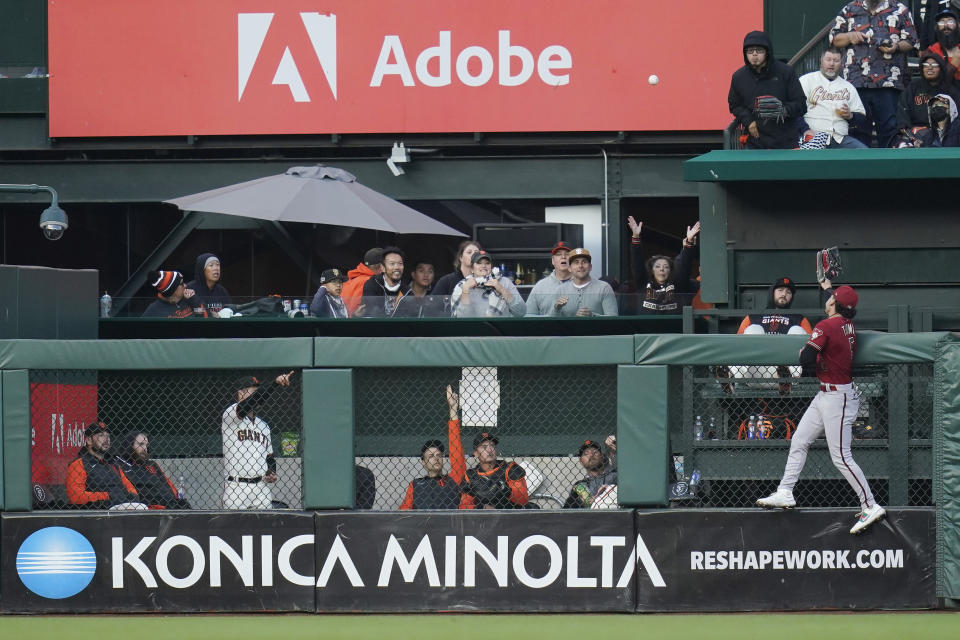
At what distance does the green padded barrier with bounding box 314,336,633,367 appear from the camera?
24.7ft

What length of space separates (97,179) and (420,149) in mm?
4179

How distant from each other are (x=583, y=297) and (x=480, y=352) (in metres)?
4.23

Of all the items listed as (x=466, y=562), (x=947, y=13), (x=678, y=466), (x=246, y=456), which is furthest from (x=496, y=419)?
(x=947, y=13)

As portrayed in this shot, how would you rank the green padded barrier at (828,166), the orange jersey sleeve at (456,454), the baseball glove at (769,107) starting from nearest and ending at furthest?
the orange jersey sleeve at (456,454) < the green padded barrier at (828,166) < the baseball glove at (769,107)

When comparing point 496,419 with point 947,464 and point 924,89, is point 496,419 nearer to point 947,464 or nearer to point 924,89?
point 947,464

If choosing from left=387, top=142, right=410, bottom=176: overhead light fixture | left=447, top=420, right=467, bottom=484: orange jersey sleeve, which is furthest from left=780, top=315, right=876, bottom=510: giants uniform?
left=387, top=142, right=410, bottom=176: overhead light fixture

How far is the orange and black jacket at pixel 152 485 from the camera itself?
7691mm

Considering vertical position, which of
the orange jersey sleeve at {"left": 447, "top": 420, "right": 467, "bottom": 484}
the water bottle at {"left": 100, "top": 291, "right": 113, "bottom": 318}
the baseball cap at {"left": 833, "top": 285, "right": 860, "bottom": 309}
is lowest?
the orange jersey sleeve at {"left": 447, "top": 420, "right": 467, "bottom": 484}

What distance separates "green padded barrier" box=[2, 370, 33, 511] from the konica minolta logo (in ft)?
0.76

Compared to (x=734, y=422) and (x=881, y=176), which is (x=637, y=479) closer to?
(x=734, y=422)

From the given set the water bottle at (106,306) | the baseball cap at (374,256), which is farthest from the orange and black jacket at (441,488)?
the water bottle at (106,306)

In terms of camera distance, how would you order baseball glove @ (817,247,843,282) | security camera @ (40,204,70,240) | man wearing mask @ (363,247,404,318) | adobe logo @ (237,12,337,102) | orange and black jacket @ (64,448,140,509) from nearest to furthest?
orange and black jacket @ (64,448,140,509), baseball glove @ (817,247,843,282), man wearing mask @ (363,247,404,318), security camera @ (40,204,70,240), adobe logo @ (237,12,337,102)

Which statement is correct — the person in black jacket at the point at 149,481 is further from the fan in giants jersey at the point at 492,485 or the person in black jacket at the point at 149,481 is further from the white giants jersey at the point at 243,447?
the fan in giants jersey at the point at 492,485

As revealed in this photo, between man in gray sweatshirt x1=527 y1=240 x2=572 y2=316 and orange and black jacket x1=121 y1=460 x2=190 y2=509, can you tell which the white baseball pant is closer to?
orange and black jacket x1=121 y1=460 x2=190 y2=509
